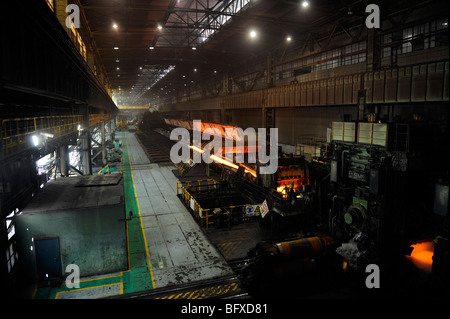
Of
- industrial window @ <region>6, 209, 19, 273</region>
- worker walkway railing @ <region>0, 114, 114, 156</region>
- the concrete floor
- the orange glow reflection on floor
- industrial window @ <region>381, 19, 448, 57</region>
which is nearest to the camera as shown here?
industrial window @ <region>6, 209, 19, 273</region>

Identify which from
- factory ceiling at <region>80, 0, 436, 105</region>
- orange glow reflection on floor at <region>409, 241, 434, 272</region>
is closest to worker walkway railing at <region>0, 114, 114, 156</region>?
factory ceiling at <region>80, 0, 436, 105</region>

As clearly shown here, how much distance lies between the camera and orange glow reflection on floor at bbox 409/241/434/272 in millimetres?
9341

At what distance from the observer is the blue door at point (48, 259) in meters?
8.27

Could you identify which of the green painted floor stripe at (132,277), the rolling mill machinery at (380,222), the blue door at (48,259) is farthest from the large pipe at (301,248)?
the blue door at (48,259)

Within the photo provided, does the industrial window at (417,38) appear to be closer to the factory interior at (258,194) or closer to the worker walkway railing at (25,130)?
the factory interior at (258,194)

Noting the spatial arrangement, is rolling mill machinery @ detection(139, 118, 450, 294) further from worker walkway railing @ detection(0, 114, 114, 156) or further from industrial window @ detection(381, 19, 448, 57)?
worker walkway railing @ detection(0, 114, 114, 156)

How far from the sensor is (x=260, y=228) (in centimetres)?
1226

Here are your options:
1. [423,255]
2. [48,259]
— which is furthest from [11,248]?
A: [423,255]

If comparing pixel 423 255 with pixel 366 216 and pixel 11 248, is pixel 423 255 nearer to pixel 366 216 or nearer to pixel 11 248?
pixel 366 216

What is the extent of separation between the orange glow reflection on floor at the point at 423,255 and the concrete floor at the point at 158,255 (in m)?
6.21

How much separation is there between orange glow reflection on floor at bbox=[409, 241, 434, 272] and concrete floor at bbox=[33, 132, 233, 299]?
6214mm

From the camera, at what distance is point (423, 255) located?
996cm
